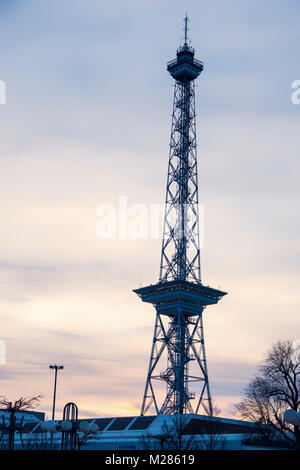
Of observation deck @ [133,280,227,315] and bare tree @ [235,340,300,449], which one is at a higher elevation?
observation deck @ [133,280,227,315]

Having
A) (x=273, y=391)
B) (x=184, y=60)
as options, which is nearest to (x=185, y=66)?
(x=184, y=60)

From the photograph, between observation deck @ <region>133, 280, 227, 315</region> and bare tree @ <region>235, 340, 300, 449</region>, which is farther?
Result: observation deck @ <region>133, 280, 227, 315</region>

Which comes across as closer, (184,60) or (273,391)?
(273,391)

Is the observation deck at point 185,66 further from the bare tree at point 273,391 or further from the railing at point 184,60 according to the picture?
the bare tree at point 273,391

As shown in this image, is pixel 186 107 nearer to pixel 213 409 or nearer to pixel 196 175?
pixel 196 175

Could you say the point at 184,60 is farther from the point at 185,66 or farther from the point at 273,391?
the point at 273,391

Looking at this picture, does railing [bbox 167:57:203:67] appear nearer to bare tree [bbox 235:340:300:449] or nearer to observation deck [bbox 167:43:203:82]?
observation deck [bbox 167:43:203:82]

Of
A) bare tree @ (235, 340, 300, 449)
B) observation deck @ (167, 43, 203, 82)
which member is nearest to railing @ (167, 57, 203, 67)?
observation deck @ (167, 43, 203, 82)

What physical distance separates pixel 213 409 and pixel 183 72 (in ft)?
252
